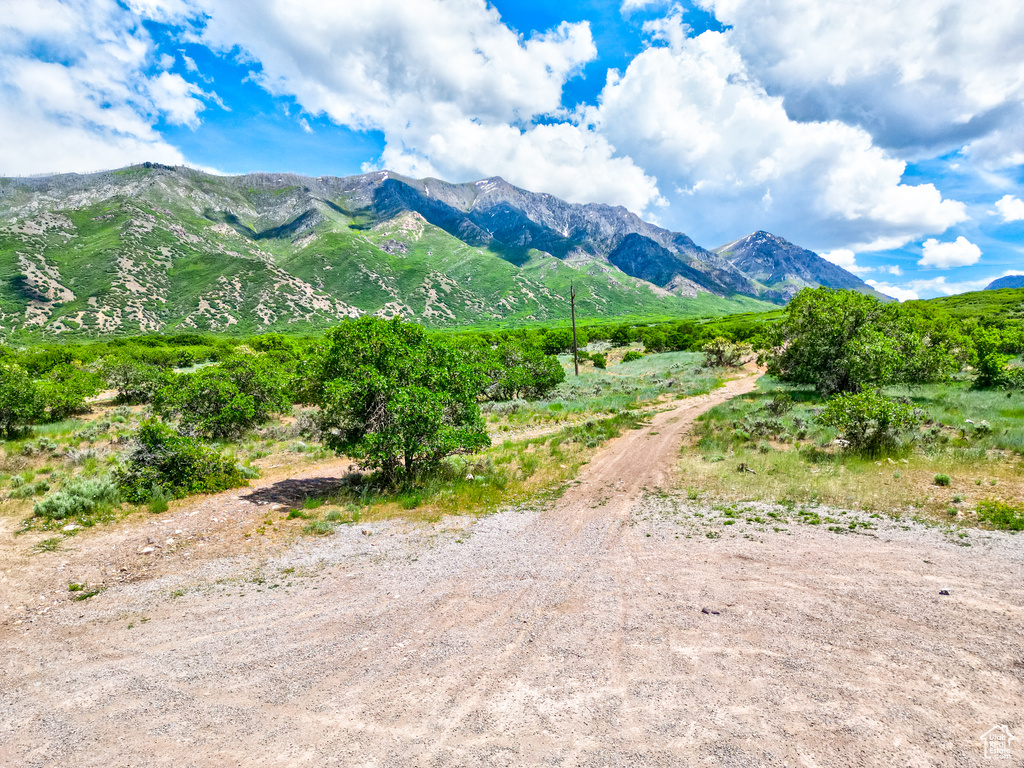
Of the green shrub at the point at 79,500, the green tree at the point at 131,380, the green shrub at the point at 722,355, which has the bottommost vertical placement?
the green shrub at the point at 79,500

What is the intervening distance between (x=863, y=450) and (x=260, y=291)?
195 m

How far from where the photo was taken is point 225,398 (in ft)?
71.4

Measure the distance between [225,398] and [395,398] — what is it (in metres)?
13.8

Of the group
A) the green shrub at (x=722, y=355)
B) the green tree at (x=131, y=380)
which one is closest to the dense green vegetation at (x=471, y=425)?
the green tree at (x=131, y=380)

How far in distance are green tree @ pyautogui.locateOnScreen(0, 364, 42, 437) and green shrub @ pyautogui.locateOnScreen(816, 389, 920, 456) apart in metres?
37.4

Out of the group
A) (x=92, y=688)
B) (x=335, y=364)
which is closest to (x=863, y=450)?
(x=335, y=364)

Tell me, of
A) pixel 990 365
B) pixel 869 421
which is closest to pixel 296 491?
pixel 869 421

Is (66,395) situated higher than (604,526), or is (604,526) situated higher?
(66,395)

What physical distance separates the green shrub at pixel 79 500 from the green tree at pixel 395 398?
19.3 ft

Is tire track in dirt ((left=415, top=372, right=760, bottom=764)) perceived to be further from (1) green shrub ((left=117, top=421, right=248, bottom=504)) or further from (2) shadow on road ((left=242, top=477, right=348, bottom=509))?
(1) green shrub ((left=117, top=421, right=248, bottom=504))

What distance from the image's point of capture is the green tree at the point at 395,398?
13.4 metres

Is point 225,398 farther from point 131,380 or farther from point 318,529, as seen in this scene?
point 131,380

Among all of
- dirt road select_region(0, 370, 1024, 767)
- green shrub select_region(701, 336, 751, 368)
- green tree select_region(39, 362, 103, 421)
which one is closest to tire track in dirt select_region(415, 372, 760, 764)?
dirt road select_region(0, 370, 1024, 767)

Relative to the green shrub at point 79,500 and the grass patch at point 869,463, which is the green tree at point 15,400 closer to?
the green shrub at point 79,500
